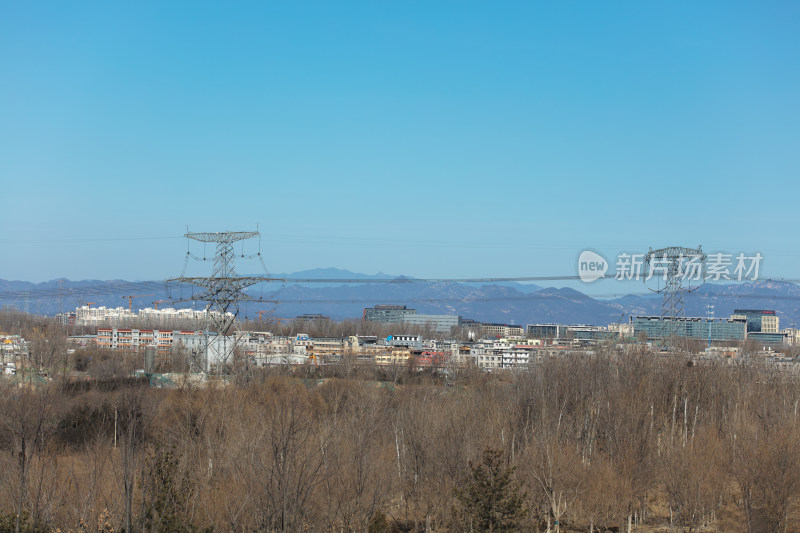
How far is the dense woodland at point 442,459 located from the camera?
13.4 m

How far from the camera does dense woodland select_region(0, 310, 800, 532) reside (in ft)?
43.9

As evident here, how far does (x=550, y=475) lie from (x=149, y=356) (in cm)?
3636

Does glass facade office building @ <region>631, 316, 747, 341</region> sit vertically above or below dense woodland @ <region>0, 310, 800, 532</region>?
above

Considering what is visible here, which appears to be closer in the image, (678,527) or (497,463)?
(497,463)

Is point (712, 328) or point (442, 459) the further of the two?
point (712, 328)

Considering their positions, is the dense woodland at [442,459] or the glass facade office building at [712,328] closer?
the dense woodland at [442,459]

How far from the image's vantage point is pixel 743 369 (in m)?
29.7

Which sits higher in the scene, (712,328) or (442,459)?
(712,328)

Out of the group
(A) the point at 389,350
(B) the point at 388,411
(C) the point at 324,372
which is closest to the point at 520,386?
(B) the point at 388,411

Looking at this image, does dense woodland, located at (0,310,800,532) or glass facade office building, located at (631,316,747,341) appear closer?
dense woodland, located at (0,310,800,532)

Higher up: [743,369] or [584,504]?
[743,369]

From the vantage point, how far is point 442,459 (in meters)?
18.5

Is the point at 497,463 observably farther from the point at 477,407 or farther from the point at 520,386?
the point at 520,386

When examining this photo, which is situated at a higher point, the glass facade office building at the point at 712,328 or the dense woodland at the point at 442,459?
the glass facade office building at the point at 712,328
